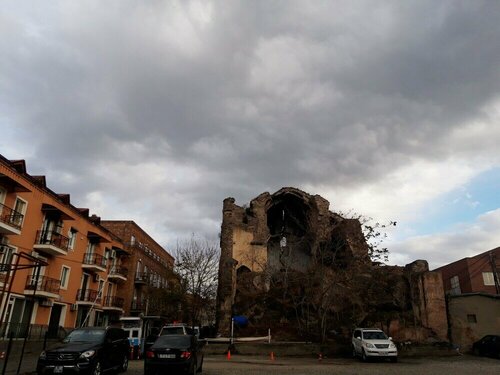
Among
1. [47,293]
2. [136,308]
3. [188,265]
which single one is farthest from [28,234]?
[136,308]

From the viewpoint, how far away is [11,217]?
24.2 meters

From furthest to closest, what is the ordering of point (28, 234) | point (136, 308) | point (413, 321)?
point (136, 308)
point (413, 321)
point (28, 234)

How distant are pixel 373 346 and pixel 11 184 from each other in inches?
902

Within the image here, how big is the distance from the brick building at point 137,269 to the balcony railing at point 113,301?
1.16m

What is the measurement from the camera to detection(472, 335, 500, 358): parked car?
2496 cm

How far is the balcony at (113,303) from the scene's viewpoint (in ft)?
126

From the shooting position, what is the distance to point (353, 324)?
30844 mm

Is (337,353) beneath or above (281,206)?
beneath

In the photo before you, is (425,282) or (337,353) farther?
(425,282)

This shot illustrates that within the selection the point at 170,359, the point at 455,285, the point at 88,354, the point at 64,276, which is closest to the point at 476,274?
the point at 455,285

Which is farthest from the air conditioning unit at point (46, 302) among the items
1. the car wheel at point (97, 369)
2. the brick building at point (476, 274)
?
the brick building at point (476, 274)

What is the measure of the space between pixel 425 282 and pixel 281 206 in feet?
60.0

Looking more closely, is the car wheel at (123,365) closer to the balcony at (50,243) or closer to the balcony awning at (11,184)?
the balcony awning at (11,184)

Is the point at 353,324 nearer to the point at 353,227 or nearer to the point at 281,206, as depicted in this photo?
the point at 353,227
